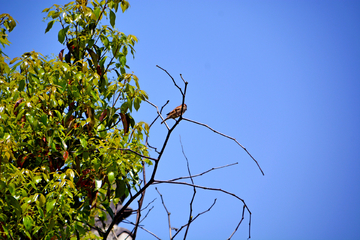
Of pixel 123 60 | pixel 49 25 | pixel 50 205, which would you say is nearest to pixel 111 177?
pixel 50 205

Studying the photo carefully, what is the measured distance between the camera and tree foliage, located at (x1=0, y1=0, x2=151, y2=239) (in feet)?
6.00

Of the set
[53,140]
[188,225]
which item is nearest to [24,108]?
[53,140]

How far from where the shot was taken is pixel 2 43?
2578mm

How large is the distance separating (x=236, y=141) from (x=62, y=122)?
1.33 meters

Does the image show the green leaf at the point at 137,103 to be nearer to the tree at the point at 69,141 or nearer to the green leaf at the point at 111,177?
the tree at the point at 69,141

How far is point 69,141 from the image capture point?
225 centimetres

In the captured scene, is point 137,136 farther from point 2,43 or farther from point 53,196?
point 2,43

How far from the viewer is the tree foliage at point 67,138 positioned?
1.83 metres

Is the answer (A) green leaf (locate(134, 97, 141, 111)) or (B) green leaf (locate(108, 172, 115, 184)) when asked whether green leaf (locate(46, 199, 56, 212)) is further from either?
(A) green leaf (locate(134, 97, 141, 111))

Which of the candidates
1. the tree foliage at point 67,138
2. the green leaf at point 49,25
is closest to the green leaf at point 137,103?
the tree foliage at point 67,138

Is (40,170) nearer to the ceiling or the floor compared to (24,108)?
nearer to the floor

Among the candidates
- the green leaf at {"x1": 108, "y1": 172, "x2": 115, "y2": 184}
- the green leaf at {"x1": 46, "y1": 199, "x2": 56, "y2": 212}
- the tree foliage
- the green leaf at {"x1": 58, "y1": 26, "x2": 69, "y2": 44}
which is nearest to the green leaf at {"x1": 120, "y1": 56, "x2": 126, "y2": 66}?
the tree foliage

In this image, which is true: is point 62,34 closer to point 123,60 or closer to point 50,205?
point 123,60

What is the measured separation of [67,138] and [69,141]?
0.17 meters
